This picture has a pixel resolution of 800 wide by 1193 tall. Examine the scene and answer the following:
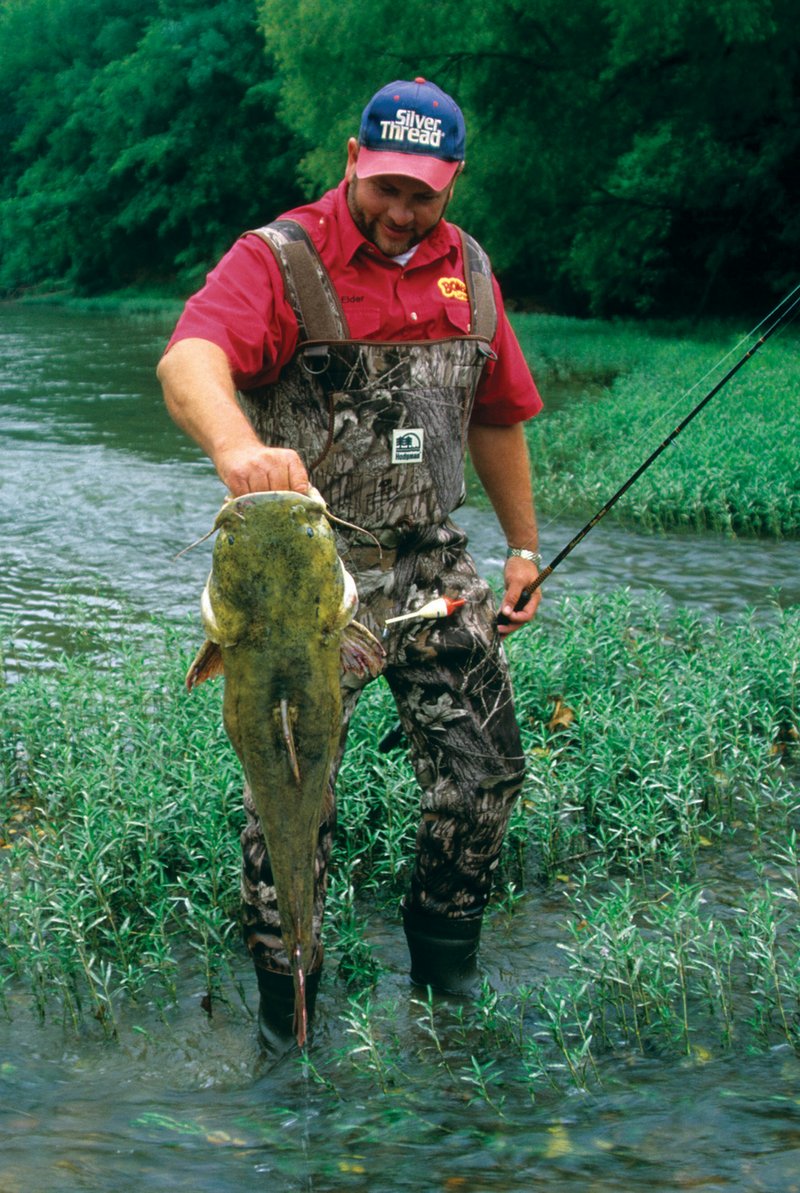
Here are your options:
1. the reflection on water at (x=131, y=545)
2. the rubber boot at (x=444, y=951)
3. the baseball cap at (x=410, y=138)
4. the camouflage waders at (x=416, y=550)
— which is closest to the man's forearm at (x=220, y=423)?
the camouflage waders at (x=416, y=550)

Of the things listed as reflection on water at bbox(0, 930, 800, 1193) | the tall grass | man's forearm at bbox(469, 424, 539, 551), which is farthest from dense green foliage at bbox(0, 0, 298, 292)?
reflection on water at bbox(0, 930, 800, 1193)

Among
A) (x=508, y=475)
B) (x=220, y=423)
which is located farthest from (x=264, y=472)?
(x=508, y=475)

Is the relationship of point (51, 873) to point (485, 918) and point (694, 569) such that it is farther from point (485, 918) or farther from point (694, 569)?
point (694, 569)

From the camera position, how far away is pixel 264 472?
231 centimetres

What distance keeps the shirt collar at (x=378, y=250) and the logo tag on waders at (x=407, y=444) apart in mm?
404

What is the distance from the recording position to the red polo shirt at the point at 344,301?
2.86 metres

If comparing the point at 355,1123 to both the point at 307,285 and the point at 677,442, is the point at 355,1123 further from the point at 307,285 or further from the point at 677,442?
the point at 677,442

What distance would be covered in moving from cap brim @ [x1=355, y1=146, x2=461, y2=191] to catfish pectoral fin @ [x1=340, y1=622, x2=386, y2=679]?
3.78 feet

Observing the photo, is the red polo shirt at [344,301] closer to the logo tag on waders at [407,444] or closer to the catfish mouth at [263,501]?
the logo tag on waders at [407,444]

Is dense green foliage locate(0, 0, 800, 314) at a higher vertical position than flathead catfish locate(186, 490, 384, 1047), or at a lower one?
higher

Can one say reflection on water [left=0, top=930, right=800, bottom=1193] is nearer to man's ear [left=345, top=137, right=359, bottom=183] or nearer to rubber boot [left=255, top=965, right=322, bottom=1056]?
rubber boot [left=255, top=965, right=322, bottom=1056]

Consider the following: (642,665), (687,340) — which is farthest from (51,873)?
(687,340)

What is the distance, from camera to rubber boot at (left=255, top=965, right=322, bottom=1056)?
10.7ft

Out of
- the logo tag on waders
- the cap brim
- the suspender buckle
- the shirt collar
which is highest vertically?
the cap brim
